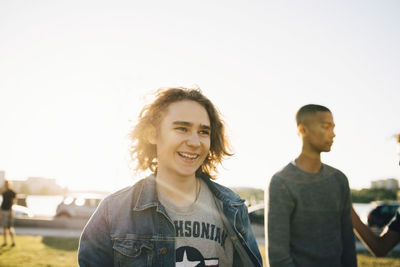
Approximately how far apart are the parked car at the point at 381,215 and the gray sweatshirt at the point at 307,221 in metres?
14.7

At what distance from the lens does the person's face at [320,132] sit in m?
2.55

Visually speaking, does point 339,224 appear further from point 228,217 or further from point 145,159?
point 145,159

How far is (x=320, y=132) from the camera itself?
8.40ft

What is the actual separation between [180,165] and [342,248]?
5.24 ft

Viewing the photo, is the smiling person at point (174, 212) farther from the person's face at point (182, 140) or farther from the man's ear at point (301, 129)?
the man's ear at point (301, 129)

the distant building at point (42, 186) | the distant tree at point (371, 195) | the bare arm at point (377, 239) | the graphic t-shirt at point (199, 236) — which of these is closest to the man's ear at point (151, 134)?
the graphic t-shirt at point (199, 236)

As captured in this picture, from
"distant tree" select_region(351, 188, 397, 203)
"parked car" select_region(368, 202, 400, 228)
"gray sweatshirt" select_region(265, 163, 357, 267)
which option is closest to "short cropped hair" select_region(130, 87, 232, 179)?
"gray sweatshirt" select_region(265, 163, 357, 267)

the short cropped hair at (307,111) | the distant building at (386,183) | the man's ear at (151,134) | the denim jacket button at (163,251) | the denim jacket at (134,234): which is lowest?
the distant building at (386,183)

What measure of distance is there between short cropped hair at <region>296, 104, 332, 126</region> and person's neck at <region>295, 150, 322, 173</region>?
0.31m

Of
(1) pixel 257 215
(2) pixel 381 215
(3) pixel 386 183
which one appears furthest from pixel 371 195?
(1) pixel 257 215

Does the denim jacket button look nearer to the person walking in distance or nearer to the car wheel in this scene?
the person walking in distance

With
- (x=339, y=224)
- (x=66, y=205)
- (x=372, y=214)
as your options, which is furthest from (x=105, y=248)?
(x=372, y=214)

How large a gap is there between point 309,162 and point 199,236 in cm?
120

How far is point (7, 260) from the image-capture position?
7.13 m
